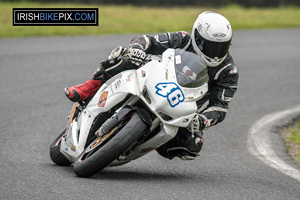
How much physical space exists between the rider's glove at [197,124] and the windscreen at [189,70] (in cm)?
37

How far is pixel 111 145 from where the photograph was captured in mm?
4875

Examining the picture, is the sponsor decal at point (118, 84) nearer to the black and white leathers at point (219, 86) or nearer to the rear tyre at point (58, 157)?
the black and white leathers at point (219, 86)

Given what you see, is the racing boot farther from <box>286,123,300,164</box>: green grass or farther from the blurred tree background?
the blurred tree background

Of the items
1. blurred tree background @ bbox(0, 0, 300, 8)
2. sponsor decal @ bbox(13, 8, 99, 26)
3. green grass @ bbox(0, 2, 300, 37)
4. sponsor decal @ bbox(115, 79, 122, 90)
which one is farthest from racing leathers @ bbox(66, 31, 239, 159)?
Result: blurred tree background @ bbox(0, 0, 300, 8)

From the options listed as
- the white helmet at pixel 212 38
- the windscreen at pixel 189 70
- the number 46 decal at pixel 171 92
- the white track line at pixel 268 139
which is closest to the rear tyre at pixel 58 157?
the number 46 decal at pixel 171 92

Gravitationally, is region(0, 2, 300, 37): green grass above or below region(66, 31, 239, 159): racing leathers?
below

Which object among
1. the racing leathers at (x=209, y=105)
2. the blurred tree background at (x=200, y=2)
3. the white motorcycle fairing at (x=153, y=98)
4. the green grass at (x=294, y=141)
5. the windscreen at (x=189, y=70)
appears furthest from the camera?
the blurred tree background at (x=200, y=2)

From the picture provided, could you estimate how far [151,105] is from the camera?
4973 mm

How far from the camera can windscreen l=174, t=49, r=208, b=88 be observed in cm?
Answer: 506

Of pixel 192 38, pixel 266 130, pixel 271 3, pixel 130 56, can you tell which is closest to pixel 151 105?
pixel 130 56

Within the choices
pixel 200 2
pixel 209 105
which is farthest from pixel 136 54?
pixel 200 2

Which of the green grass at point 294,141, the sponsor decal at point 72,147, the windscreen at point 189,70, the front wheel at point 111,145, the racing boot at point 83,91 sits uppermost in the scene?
the windscreen at point 189,70

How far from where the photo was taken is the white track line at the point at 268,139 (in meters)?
6.46

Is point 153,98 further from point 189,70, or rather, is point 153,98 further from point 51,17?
point 51,17
